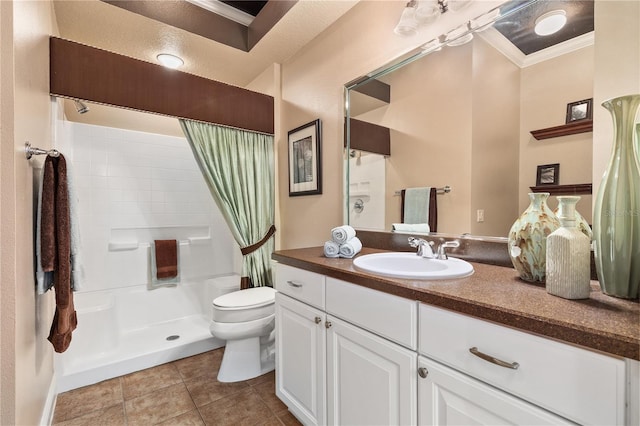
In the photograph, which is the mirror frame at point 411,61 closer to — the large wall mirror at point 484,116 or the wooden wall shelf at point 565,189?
the large wall mirror at point 484,116

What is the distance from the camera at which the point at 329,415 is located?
1.22 meters

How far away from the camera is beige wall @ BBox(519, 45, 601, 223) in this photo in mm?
981

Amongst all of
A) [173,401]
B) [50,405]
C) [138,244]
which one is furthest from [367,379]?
[138,244]

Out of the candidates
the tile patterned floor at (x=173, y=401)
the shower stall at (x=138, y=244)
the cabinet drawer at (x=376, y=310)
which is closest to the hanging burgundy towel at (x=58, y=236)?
the tile patterned floor at (x=173, y=401)

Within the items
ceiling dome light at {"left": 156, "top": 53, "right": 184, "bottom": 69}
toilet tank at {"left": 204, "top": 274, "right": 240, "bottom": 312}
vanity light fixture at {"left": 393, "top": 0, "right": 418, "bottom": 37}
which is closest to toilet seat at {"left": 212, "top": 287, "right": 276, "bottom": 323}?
toilet tank at {"left": 204, "top": 274, "right": 240, "bottom": 312}

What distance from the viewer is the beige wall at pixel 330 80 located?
1.60 m

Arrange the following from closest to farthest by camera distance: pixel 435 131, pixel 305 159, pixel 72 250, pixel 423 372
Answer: pixel 423 372
pixel 72 250
pixel 435 131
pixel 305 159

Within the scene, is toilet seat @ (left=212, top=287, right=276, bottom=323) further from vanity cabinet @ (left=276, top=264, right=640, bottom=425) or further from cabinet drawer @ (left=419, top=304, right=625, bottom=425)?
cabinet drawer @ (left=419, top=304, right=625, bottom=425)

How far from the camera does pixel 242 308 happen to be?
6.13ft

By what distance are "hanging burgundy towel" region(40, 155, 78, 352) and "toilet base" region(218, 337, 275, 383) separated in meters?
0.92

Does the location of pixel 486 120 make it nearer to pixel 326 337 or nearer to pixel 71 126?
pixel 326 337

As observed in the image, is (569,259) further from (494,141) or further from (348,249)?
(348,249)

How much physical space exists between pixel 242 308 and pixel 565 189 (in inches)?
69.6

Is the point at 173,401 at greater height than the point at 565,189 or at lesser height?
lesser
